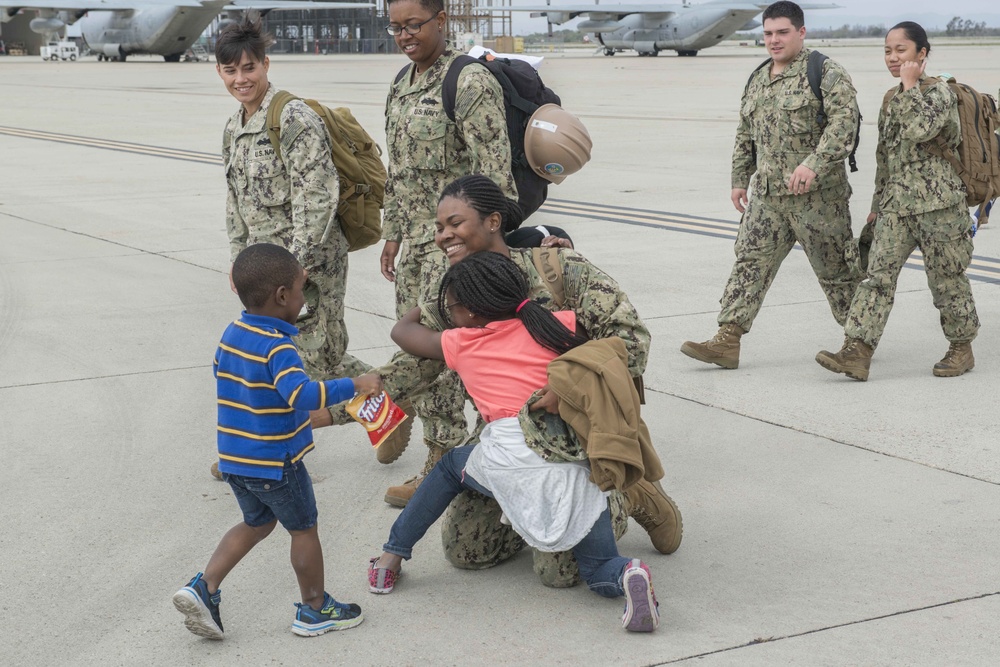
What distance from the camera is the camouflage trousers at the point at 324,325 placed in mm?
4926

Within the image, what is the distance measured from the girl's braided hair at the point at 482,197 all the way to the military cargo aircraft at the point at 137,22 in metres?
56.0

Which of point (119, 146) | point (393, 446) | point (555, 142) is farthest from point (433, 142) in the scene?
point (119, 146)

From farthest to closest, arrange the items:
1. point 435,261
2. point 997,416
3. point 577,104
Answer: point 577,104 → point 997,416 → point 435,261

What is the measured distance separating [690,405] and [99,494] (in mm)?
2872

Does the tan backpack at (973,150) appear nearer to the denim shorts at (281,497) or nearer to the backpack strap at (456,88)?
the backpack strap at (456,88)

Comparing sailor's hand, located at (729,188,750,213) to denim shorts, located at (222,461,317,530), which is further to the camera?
sailor's hand, located at (729,188,750,213)

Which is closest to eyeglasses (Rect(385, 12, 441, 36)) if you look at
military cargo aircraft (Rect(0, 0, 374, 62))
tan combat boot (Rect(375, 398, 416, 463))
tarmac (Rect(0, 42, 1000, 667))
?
tan combat boot (Rect(375, 398, 416, 463))

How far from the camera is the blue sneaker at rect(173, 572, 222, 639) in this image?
3.36m

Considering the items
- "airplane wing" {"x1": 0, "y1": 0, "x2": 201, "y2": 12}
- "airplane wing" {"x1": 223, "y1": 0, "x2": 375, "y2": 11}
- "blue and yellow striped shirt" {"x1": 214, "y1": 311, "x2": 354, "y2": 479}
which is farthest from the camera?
"airplane wing" {"x1": 223, "y1": 0, "x2": 375, "y2": 11}

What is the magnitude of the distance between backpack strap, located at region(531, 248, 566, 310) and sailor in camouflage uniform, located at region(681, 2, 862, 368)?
290 centimetres

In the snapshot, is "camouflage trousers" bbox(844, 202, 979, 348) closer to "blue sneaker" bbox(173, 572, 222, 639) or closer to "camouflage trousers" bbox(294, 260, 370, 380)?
"camouflage trousers" bbox(294, 260, 370, 380)

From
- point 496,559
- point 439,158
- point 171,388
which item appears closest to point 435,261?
point 439,158

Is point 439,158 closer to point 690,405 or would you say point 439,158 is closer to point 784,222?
point 690,405

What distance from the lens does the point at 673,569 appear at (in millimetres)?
3957
